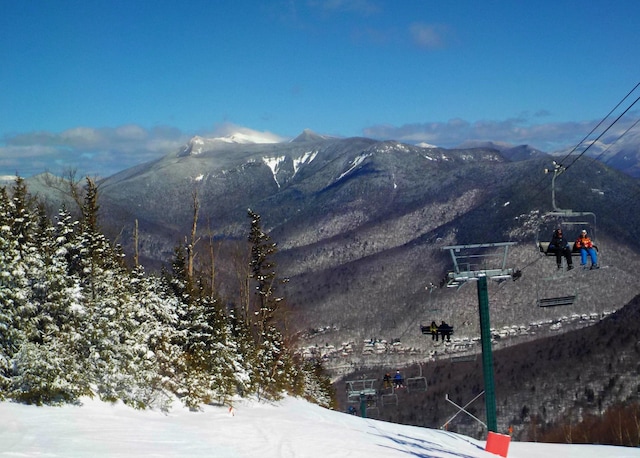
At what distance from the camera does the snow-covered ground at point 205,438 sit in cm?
1939

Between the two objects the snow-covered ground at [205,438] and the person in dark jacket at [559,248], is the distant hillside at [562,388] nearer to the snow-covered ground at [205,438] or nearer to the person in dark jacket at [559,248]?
the snow-covered ground at [205,438]

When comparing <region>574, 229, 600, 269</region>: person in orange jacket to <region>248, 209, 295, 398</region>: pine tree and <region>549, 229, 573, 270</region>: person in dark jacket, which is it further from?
<region>248, 209, 295, 398</region>: pine tree

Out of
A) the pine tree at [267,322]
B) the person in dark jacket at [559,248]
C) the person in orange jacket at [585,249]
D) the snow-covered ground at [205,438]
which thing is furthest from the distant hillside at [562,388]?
the person in orange jacket at [585,249]

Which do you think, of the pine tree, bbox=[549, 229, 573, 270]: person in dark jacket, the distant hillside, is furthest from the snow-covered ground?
the distant hillside

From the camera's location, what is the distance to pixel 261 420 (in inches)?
1273

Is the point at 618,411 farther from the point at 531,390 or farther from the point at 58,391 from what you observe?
the point at 58,391

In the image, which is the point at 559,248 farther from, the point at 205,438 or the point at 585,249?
the point at 205,438

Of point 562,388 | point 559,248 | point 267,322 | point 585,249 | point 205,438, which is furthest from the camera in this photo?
point 562,388

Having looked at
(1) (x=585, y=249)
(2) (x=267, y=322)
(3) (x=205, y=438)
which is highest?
(1) (x=585, y=249)

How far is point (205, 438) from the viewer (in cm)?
2420

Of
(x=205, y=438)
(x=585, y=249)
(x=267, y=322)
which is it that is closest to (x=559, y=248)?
(x=585, y=249)

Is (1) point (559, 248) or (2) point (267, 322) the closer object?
(1) point (559, 248)

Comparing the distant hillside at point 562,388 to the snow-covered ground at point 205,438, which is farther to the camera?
the distant hillside at point 562,388

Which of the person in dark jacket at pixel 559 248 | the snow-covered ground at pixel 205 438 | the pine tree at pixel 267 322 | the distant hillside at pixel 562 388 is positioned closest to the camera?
the snow-covered ground at pixel 205 438
